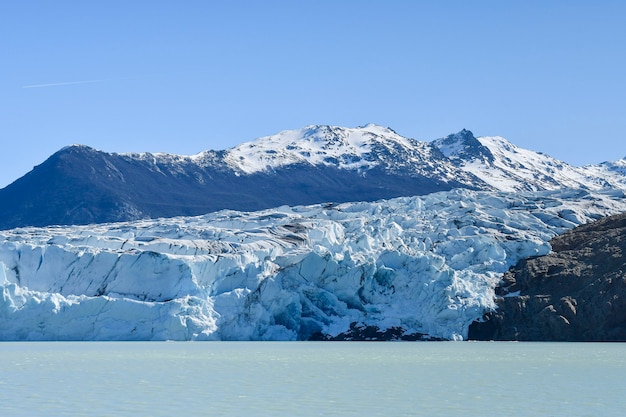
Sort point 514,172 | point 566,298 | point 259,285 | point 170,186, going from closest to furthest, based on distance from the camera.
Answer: point 566,298 → point 259,285 → point 170,186 → point 514,172

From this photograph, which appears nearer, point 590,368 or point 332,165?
point 590,368

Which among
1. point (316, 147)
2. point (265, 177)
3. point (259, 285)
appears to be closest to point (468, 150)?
point (316, 147)

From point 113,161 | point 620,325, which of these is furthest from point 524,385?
point 113,161

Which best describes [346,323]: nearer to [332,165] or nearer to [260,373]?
[260,373]

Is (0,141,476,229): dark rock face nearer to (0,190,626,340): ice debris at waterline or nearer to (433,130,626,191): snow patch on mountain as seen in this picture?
(433,130,626,191): snow patch on mountain

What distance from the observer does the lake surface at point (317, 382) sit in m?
20.6

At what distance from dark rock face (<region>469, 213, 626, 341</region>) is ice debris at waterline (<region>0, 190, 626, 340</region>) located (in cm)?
119

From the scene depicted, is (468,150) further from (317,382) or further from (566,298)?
(317,382)

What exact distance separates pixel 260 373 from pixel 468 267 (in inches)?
1077

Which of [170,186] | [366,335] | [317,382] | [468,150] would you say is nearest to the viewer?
[317,382]

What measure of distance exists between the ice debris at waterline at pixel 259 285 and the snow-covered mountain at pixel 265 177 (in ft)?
239

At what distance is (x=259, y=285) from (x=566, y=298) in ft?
52.3

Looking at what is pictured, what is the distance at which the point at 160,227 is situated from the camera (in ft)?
233

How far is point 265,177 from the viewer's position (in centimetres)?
15625
